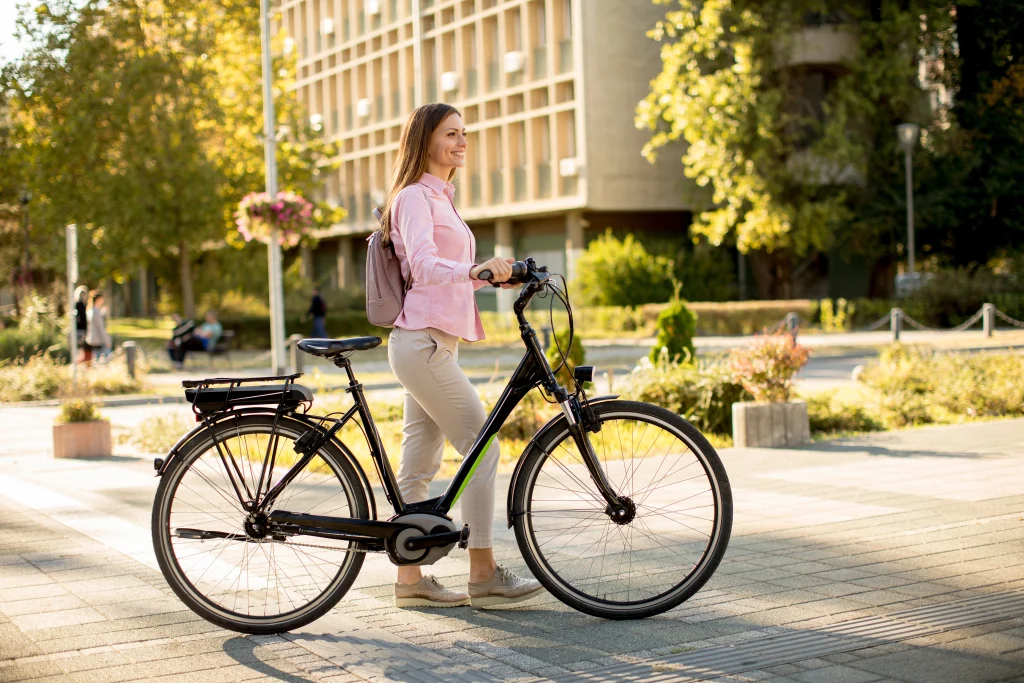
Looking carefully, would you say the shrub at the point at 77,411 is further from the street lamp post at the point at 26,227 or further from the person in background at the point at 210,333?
the street lamp post at the point at 26,227

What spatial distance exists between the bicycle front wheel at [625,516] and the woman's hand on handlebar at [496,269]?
2.17 ft

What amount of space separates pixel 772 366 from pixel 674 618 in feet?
19.3

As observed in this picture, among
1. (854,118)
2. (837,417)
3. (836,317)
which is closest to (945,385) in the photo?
(837,417)

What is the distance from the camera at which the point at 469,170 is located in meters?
49.3

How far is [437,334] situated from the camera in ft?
17.2

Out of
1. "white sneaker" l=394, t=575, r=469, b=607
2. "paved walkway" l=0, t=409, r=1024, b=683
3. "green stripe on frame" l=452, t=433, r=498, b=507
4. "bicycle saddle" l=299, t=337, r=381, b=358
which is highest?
"bicycle saddle" l=299, t=337, r=381, b=358

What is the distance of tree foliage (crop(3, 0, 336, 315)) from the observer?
122 ft

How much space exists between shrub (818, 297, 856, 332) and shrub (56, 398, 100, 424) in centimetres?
2528

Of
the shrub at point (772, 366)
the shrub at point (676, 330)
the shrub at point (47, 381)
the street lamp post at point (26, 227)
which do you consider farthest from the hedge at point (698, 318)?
the shrub at point (772, 366)

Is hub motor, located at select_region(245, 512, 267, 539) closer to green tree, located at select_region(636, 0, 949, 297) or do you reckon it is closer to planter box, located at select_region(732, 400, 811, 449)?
planter box, located at select_region(732, 400, 811, 449)

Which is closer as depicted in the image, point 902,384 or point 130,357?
point 902,384

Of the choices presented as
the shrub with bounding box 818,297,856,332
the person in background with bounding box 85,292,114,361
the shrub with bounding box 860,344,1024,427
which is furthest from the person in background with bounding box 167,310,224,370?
the shrub with bounding box 860,344,1024,427

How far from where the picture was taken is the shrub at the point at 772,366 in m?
10.8

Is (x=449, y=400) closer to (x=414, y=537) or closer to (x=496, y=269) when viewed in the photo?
(x=414, y=537)
